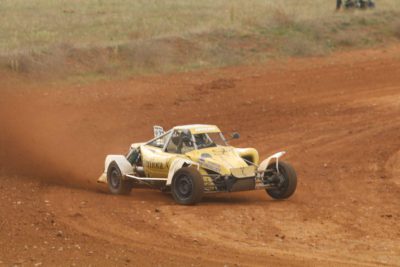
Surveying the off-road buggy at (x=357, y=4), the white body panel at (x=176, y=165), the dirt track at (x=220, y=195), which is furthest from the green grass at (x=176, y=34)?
the white body panel at (x=176, y=165)

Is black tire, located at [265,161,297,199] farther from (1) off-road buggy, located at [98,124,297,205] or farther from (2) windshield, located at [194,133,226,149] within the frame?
(2) windshield, located at [194,133,226,149]

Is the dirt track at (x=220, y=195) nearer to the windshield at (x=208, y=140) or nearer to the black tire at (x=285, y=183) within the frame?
the black tire at (x=285, y=183)

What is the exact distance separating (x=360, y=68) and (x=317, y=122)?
22.9ft

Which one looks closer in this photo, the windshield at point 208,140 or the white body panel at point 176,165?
the white body panel at point 176,165

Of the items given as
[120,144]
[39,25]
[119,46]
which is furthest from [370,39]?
[120,144]

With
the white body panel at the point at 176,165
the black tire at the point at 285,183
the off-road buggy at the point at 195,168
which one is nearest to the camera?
the off-road buggy at the point at 195,168

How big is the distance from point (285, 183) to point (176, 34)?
15.9 meters

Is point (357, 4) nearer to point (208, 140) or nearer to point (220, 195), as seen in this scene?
point (220, 195)

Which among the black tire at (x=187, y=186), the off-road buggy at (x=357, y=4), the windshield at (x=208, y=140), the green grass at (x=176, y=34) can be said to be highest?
the off-road buggy at (x=357, y=4)

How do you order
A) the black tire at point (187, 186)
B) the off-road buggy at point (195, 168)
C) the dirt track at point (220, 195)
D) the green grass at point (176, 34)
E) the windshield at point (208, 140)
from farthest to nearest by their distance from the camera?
the green grass at point (176, 34) < the windshield at point (208, 140) < the off-road buggy at point (195, 168) < the black tire at point (187, 186) < the dirt track at point (220, 195)

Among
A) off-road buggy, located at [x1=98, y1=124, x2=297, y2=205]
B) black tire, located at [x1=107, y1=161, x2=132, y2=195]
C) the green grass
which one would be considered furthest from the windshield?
the green grass

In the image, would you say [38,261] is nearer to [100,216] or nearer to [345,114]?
[100,216]

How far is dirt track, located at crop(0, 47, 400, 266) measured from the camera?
12.6m

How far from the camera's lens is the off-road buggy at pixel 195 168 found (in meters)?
15.6
